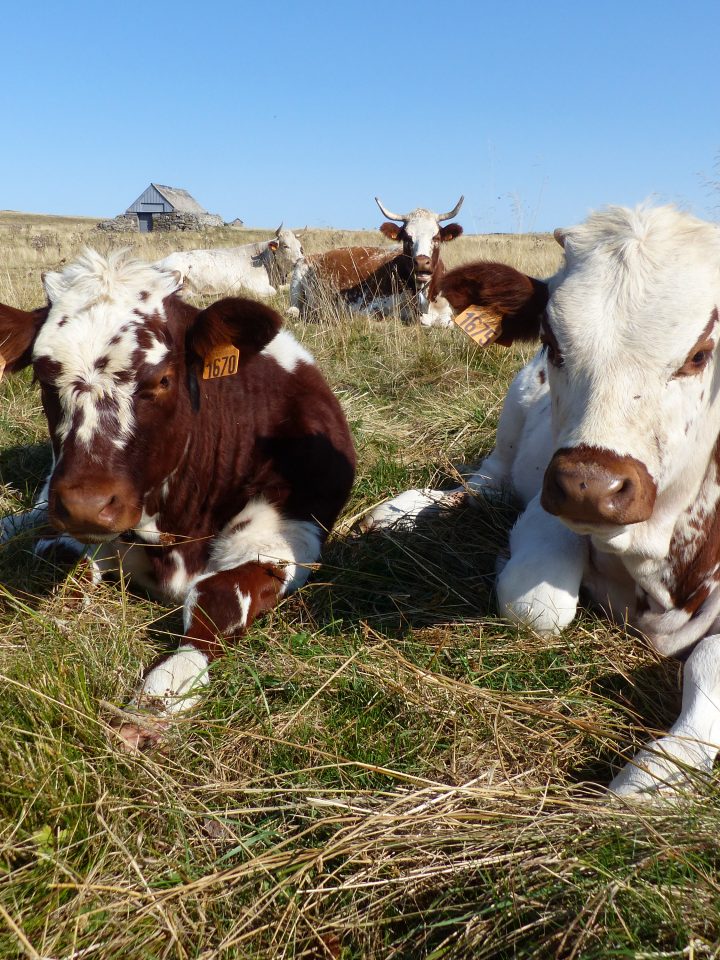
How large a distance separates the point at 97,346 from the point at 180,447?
1.84 ft

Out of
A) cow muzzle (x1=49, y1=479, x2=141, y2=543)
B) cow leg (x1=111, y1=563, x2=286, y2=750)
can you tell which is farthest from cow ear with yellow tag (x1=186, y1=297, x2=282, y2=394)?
cow leg (x1=111, y1=563, x2=286, y2=750)

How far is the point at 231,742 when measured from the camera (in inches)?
105

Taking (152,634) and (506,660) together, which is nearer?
(506,660)

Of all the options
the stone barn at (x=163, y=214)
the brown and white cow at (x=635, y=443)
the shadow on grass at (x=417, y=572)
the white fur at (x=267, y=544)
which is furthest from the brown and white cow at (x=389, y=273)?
the stone barn at (x=163, y=214)

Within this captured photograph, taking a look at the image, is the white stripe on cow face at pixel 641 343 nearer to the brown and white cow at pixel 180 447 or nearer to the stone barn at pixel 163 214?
the brown and white cow at pixel 180 447

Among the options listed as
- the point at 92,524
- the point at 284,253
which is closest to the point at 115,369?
the point at 92,524

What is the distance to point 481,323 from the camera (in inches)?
133

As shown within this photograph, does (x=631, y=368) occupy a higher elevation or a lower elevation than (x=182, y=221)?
lower

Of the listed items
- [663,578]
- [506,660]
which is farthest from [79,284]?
[663,578]

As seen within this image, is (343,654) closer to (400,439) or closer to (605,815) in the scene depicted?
(605,815)

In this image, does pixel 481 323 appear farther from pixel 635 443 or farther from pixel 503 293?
pixel 635 443

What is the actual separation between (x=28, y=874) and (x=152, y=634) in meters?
1.57

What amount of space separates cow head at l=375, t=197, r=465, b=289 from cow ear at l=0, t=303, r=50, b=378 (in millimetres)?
9332

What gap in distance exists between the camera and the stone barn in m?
52.8
